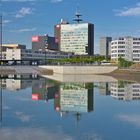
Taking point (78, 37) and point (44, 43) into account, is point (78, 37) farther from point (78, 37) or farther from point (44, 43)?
point (44, 43)

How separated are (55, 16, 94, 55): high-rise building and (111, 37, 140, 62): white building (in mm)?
24217

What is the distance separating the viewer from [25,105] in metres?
21.4

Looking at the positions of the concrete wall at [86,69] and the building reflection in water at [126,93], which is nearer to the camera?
the building reflection in water at [126,93]

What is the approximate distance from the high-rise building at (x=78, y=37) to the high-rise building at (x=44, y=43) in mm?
6250

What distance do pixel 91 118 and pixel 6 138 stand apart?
528 cm

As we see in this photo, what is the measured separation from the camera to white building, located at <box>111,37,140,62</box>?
10231 centimetres

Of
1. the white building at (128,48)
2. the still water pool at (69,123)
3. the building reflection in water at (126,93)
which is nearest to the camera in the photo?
the still water pool at (69,123)

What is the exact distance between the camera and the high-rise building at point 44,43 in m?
138

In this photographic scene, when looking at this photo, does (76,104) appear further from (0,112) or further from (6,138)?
(6,138)

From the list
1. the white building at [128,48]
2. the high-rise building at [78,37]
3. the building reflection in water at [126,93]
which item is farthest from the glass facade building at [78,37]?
the building reflection in water at [126,93]

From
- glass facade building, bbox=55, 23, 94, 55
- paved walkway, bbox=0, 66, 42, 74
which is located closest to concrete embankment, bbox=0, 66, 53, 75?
paved walkway, bbox=0, 66, 42, 74

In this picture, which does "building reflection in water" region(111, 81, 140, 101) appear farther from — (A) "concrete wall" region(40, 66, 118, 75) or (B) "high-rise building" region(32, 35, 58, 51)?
(B) "high-rise building" region(32, 35, 58, 51)

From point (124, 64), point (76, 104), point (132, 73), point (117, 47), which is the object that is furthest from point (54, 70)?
point (76, 104)

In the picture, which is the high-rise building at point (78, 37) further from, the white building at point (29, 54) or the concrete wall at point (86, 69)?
the concrete wall at point (86, 69)
